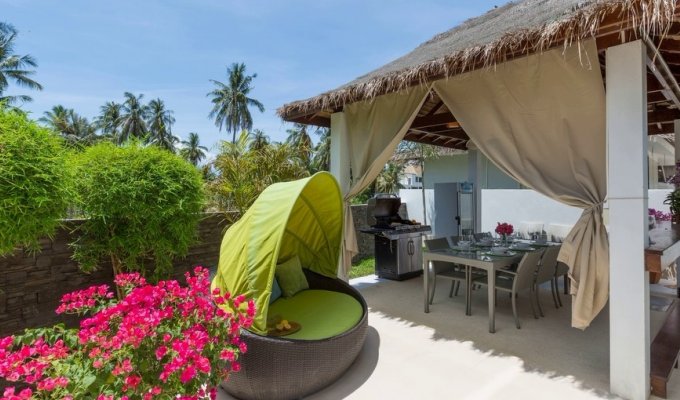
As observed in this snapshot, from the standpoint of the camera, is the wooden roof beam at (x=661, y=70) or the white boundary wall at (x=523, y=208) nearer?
the wooden roof beam at (x=661, y=70)

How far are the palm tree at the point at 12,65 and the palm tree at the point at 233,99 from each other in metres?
11.8

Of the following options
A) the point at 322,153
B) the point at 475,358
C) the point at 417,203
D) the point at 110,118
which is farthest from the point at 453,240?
the point at 110,118

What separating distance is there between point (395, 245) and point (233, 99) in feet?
90.8

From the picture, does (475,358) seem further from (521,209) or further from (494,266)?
(521,209)

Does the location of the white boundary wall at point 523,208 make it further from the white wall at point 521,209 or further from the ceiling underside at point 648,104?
the ceiling underside at point 648,104

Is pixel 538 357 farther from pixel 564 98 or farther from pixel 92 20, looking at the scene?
pixel 92 20

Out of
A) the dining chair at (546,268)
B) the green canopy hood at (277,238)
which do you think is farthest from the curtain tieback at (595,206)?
the green canopy hood at (277,238)

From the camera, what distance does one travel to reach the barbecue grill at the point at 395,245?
6.48 m

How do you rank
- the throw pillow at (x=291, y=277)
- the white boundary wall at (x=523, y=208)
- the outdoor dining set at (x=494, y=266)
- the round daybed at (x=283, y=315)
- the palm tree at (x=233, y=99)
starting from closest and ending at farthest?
the round daybed at (x=283, y=315) → the throw pillow at (x=291, y=277) → the outdoor dining set at (x=494, y=266) → the white boundary wall at (x=523, y=208) → the palm tree at (x=233, y=99)

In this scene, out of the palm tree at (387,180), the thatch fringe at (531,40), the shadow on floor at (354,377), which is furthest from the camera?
the palm tree at (387,180)

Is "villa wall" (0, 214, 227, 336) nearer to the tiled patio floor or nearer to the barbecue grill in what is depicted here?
the tiled patio floor

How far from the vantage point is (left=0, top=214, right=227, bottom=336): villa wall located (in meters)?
3.64

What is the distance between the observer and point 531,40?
2969 millimetres

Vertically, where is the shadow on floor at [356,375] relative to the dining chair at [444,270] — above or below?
below
